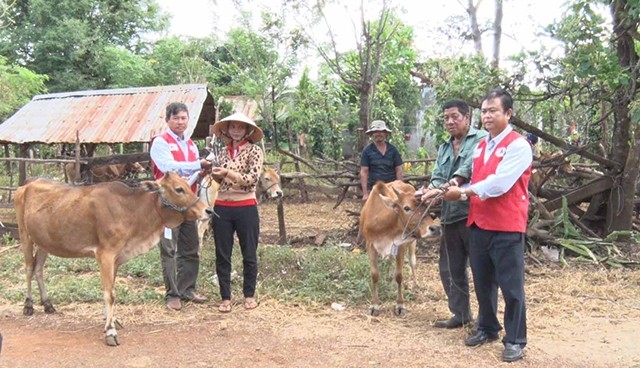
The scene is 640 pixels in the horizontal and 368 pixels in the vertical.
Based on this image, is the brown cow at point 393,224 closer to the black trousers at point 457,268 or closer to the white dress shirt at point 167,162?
the black trousers at point 457,268

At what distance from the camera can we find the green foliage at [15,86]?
16203mm

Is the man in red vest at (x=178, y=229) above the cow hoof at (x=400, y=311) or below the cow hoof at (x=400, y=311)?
above

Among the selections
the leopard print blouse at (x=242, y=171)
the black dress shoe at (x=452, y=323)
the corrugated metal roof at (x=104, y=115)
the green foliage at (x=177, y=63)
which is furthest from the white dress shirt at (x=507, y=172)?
the green foliage at (x=177, y=63)

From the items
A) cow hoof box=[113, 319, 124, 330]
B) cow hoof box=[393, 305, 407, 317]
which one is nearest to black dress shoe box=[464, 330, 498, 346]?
cow hoof box=[393, 305, 407, 317]

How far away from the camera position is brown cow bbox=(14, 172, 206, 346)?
4988 millimetres

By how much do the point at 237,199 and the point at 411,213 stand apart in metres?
1.64

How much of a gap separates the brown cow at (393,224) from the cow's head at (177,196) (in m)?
1.68

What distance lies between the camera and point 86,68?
2241 cm

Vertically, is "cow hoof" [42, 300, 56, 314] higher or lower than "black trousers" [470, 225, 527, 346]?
lower

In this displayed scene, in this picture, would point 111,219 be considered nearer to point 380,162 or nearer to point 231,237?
point 231,237

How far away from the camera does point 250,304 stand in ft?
18.8

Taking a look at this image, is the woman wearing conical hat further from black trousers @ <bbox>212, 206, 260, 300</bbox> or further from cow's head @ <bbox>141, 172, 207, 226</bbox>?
cow's head @ <bbox>141, 172, 207, 226</bbox>

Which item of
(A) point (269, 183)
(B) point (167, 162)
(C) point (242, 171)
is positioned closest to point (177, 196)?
(B) point (167, 162)

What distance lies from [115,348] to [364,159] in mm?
3846
